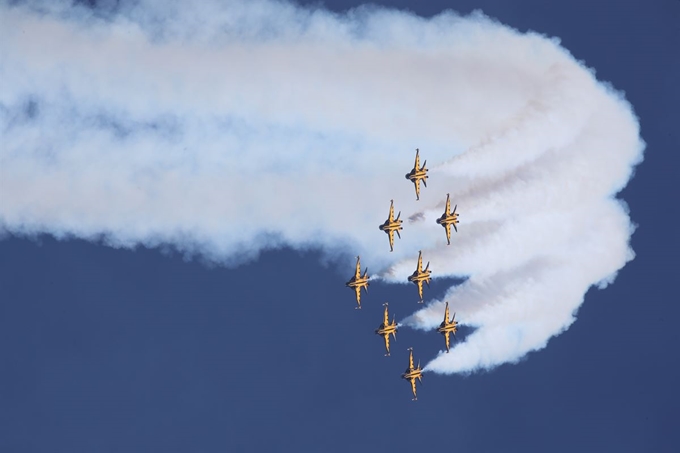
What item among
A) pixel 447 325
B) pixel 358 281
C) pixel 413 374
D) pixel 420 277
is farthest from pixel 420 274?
pixel 413 374

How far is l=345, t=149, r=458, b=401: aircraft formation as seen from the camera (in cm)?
8612

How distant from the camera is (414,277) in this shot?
87188 millimetres

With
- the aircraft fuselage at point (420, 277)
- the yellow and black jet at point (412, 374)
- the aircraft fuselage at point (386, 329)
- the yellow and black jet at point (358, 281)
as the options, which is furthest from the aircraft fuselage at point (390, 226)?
the yellow and black jet at point (412, 374)

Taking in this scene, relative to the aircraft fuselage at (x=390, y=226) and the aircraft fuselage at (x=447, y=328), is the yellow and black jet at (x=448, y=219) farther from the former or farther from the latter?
the aircraft fuselage at (x=447, y=328)

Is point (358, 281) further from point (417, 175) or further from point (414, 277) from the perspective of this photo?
point (417, 175)

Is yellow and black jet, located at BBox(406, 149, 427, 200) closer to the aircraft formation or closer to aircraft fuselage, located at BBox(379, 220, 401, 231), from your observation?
the aircraft formation

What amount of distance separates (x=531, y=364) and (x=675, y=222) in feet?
43.8

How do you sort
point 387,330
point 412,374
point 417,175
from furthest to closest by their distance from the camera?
point 412,374 → point 387,330 → point 417,175

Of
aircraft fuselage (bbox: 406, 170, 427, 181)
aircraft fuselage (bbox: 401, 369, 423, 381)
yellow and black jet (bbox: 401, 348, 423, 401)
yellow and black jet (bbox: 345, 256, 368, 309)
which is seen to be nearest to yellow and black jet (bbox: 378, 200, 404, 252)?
aircraft fuselage (bbox: 406, 170, 427, 181)

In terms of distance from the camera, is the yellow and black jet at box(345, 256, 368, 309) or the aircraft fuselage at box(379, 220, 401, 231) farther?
the yellow and black jet at box(345, 256, 368, 309)

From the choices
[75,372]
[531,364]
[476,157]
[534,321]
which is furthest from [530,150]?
[75,372]

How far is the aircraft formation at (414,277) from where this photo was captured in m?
86.1

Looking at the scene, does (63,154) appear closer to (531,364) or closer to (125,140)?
(125,140)

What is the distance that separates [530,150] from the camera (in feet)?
281
